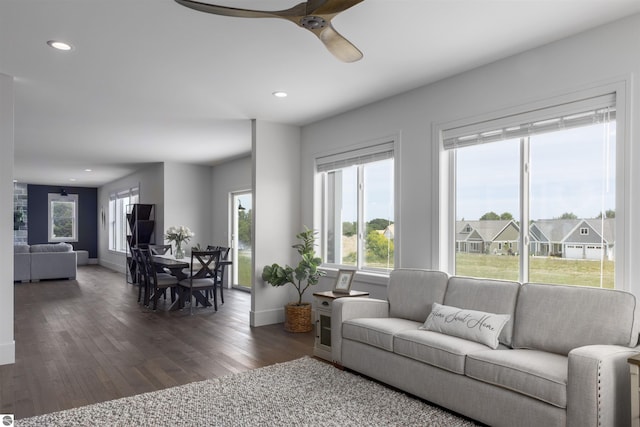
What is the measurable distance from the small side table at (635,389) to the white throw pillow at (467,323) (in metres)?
0.85

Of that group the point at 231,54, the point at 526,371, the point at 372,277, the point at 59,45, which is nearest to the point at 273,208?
the point at 372,277

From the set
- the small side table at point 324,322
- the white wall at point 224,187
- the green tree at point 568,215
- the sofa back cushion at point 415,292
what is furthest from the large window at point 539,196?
the white wall at point 224,187

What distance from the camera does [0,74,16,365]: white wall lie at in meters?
3.89

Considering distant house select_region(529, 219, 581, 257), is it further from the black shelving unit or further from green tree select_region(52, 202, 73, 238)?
green tree select_region(52, 202, 73, 238)

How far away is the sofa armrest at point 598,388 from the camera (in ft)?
7.16

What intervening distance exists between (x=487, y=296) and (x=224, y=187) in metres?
6.93

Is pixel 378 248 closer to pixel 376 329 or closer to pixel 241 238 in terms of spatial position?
pixel 376 329

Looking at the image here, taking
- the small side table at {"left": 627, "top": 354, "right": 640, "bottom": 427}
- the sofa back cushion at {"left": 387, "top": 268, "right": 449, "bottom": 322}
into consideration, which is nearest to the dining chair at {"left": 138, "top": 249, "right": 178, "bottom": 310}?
the sofa back cushion at {"left": 387, "top": 268, "right": 449, "bottom": 322}

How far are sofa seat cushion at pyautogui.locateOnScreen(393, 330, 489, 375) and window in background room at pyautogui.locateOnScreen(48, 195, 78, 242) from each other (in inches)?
549

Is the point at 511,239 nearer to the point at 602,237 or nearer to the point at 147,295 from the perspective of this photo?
the point at 602,237

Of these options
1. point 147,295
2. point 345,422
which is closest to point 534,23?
point 345,422

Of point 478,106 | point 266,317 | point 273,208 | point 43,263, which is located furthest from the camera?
point 43,263

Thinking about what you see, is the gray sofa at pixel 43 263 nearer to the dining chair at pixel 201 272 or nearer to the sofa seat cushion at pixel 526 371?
the dining chair at pixel 201 272

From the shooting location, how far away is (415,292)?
386cm
